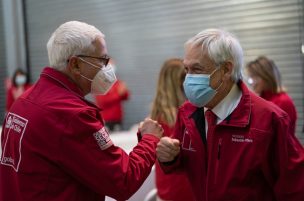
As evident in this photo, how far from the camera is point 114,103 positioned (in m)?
5.40

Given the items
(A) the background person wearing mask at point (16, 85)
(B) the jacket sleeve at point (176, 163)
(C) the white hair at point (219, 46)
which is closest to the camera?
(C) the white hair at point (219, 46)

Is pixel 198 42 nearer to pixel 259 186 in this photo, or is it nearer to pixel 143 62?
pixel 259 186

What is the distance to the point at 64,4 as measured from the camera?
6.12 m

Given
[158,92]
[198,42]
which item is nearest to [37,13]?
[158,92]

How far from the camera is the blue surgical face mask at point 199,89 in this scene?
1.66 m

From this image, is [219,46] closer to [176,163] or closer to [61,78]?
[176,163]

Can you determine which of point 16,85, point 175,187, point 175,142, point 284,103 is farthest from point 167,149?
point 16,85

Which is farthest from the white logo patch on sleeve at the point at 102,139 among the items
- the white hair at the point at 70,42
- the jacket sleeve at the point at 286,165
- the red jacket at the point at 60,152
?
the jacket sleeve at the point at 286,165

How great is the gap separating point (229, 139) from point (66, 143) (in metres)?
0.62

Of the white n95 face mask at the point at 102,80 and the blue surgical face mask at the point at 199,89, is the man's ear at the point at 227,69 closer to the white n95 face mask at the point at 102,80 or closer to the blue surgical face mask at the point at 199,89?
the blue surgical face mask at the point at 199,89

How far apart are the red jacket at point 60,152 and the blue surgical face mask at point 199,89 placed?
1.25 ft

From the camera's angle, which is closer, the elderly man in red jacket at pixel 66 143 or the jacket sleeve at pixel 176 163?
the elderly man in red jacket at pixel 66 143

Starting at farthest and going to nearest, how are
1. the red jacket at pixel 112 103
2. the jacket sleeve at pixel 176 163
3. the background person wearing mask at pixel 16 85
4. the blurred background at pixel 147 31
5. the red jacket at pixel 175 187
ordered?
the background person wearing mask at pixel 16 85 < the red jacket at pixel 112 103 < the blurred background at pixel 147 31 < the red jacket at pixel 175 187 < the jacket sleeve at pixel 176 163

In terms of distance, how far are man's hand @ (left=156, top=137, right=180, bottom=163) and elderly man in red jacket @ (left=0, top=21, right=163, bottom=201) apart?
5 centimetres
